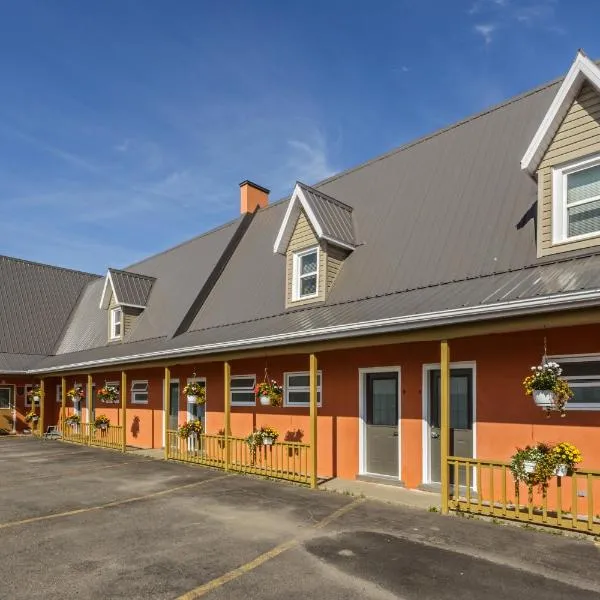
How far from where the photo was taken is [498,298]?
8250 mm

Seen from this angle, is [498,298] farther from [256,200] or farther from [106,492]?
[256,200]

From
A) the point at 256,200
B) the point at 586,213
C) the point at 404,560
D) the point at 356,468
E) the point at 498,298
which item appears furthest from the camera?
the point at 256,200

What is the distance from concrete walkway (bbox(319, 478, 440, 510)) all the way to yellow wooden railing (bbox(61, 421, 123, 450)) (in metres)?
10.1

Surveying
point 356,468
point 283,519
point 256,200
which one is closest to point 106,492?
point 283,519

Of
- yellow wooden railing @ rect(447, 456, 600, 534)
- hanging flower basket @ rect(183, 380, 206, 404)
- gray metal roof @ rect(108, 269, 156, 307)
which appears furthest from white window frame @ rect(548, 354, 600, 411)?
gray metal roof @ rect(108, 269, 156, 307)

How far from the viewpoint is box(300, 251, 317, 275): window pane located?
1424cm

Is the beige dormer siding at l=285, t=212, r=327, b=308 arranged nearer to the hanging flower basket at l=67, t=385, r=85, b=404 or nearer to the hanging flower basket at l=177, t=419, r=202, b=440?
the hanging flower basket at l=177, t=419, r=202, b=440

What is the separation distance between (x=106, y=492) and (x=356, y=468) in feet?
17.2

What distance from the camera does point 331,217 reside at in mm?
13992

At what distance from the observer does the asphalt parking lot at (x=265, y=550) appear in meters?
5.73

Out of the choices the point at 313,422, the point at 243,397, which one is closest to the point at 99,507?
the point at 313,422

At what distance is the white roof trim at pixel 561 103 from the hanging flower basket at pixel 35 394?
72.0 ft

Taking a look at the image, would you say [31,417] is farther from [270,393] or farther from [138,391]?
[270,393]

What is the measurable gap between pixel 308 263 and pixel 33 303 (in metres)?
21.0
